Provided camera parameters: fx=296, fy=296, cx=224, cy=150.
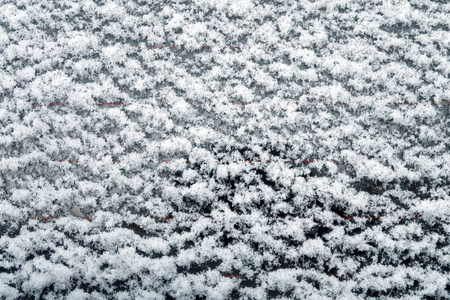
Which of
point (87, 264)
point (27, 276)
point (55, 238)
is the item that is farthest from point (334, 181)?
point (27, 276)

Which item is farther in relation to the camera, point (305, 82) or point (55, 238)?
point (305, 82)

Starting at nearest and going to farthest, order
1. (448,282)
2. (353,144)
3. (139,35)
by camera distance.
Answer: (448,282) → (353,144) → (139,35)

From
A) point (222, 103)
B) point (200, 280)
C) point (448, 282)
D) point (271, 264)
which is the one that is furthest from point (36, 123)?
point (448, 282)

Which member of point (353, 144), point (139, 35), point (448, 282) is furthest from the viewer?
point (139, 35)

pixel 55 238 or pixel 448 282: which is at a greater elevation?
pixel 448 282

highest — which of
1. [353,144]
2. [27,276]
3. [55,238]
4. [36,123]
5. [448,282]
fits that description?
[353,144]

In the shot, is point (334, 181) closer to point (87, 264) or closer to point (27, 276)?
point (87, 264)
